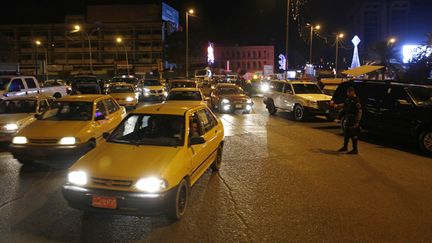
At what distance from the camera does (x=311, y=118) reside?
2009 cm

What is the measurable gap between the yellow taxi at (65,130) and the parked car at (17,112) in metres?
1.38

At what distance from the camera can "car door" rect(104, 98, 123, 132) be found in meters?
10.6

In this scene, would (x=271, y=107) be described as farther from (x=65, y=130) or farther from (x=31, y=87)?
(x=65, y=130)

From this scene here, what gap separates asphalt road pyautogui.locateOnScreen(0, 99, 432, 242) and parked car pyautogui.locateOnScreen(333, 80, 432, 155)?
88 cm

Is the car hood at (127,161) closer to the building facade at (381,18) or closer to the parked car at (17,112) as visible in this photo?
the parked car at (17,112)

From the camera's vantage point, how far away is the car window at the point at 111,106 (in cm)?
1102

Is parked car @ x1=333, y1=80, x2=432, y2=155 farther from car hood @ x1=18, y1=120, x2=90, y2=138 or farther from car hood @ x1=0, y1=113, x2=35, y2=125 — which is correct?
car hood @ x1=0, y1=113, x2=35, y2=125

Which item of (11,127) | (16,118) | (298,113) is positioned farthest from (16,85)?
(298,113)

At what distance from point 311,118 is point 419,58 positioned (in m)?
20.3

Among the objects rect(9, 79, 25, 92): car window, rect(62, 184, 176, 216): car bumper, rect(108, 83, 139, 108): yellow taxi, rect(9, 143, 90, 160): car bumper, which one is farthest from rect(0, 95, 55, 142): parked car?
rect(108, 83, 139, 108): yellow taxi

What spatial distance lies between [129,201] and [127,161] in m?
0.70

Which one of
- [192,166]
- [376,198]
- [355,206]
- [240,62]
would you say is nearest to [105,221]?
[192,166]

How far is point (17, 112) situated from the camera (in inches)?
491

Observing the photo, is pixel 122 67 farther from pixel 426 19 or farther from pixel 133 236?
pixel 426 19
